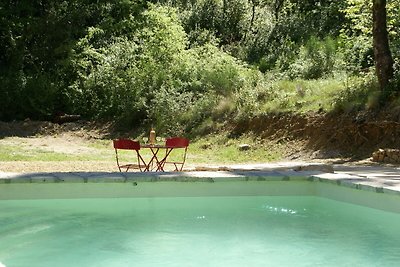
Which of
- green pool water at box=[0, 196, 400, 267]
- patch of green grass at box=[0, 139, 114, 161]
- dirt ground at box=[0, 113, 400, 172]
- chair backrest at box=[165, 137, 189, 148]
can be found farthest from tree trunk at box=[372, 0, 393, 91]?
green pool water at box=[0, 196, 400, 267]

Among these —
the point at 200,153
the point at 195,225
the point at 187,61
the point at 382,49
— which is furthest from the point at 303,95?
the point at 195,225

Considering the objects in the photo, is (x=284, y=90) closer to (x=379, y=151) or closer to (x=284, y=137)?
(x=284, y=137)

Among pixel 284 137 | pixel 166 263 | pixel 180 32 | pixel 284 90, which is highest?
pixel 180 32

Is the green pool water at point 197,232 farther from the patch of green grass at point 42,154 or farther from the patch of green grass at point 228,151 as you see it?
the patch of green grass at point 42,154

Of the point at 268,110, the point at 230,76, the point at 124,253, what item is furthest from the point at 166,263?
the point at 230,76

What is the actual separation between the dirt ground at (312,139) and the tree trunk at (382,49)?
40.9 inches

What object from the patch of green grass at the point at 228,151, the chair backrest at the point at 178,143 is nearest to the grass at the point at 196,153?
the patch of green grass at the point at 228,151

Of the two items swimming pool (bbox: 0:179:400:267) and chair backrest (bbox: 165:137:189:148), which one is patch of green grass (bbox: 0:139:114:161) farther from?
swimming pool (bbox: 0:179:400:267)

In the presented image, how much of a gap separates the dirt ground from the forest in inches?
17.1

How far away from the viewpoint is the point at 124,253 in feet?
19.3

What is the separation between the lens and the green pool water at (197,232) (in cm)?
573

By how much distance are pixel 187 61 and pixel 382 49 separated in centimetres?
732

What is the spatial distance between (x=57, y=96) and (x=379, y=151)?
41.2 feet

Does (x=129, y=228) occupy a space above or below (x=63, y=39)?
below
